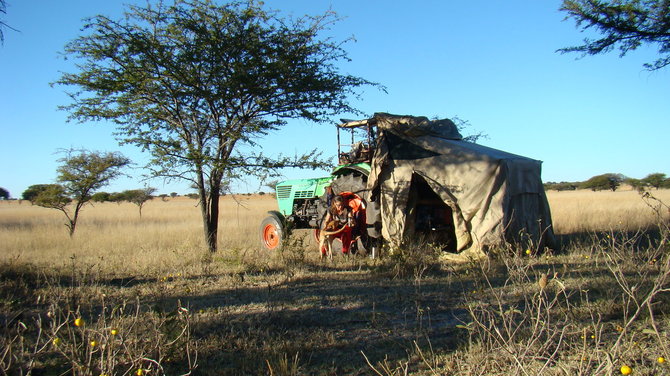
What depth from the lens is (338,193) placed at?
9.62 meters

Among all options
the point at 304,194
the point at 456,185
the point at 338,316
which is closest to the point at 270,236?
the point at 304,194

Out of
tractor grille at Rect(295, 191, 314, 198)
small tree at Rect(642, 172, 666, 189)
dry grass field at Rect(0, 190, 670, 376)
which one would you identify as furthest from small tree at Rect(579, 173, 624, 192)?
dry grass field at Rect(0, 190, 670, 376)

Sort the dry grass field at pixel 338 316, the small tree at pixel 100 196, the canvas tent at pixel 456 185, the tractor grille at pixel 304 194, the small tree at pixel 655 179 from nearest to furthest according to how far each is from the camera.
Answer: the dry grass field at pixel 338 316 < the canvas tent at pixel 456 185 < the tractor grille at pixel 304 194 < the small tree at pixel 100 196 < the small tree at pixel 655 179

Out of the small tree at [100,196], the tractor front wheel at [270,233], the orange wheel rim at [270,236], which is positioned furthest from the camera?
the small tree at [100,196]

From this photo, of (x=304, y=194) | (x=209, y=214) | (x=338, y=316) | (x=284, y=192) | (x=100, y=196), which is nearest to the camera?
(x=338, y=316)

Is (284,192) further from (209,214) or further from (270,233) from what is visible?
(209,214)

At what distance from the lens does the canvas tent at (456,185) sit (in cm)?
814

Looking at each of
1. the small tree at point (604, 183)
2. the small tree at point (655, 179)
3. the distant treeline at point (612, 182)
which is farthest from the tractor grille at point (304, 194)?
the small tree at point (604, 183)

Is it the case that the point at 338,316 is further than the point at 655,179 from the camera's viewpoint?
No

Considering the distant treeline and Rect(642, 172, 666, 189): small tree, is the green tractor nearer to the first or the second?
the distant treeline

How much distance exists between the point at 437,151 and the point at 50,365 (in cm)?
679

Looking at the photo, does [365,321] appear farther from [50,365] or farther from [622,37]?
[622,37]

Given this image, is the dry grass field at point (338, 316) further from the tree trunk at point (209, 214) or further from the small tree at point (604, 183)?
the small tree at point (604, 183)

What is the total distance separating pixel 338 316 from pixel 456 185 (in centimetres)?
430
